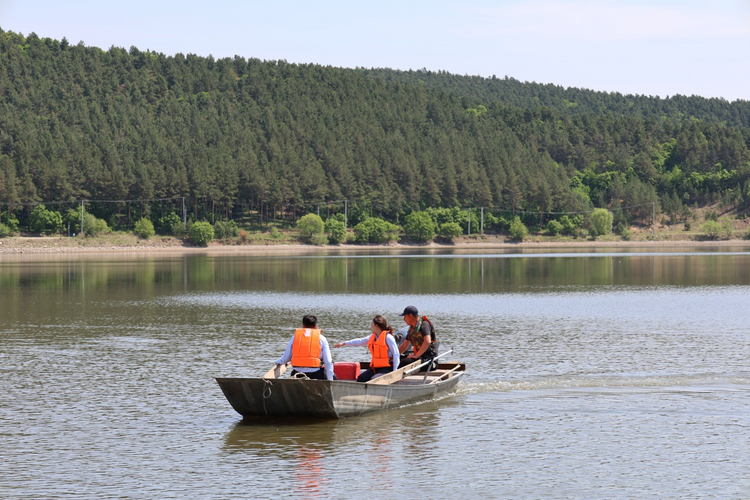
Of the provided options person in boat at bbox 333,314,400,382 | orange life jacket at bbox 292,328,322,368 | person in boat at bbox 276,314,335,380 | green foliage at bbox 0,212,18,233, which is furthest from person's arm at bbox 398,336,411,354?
green foliage at bbox 0,212,18,233

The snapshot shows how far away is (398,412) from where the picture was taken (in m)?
26.2

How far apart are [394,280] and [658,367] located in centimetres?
5687

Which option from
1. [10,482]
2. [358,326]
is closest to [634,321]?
[358,326]

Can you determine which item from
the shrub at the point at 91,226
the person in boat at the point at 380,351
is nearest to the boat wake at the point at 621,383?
the person in boat at the point at 380,351

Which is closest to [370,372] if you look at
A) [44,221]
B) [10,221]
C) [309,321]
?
[309,321]

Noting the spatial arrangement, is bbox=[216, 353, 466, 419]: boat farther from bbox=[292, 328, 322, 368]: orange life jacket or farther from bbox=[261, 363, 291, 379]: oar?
bbox=[292, 328, 322, 368]: orange life jacket

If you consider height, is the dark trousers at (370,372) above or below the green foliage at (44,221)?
below

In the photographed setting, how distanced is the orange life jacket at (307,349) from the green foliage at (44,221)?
A: 181 meters

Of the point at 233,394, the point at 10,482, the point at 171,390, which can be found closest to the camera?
the point at 10,482

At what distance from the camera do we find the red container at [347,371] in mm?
27266

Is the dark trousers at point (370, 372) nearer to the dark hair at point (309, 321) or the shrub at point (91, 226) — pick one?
the dark hair at point (309, 321)

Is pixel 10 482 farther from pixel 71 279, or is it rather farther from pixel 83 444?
pixel 71 279

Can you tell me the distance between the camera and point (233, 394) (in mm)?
24109

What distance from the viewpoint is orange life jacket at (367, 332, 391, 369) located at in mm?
27078
